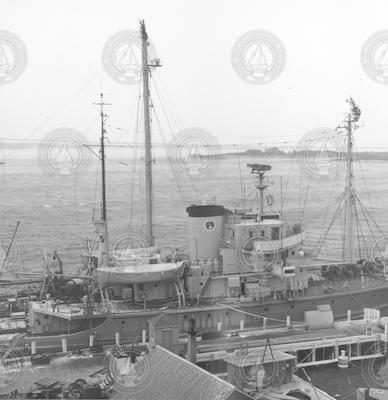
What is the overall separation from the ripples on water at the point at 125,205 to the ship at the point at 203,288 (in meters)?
8.71

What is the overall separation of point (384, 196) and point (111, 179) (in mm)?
34562

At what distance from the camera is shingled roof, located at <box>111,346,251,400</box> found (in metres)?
12.4

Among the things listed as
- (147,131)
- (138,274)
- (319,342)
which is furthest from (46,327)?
(319,342)

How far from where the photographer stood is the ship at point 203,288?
20891 mm

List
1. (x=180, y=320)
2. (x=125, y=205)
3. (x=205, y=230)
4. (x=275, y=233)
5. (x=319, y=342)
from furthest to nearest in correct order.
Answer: (x=125, y=205) → (x=205, y=230) → (x=275, y=233) → (x=180, y=320) → (x=319, y=342)

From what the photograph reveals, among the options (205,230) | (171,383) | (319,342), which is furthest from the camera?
(205,230)

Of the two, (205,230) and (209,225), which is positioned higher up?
(209,225)
